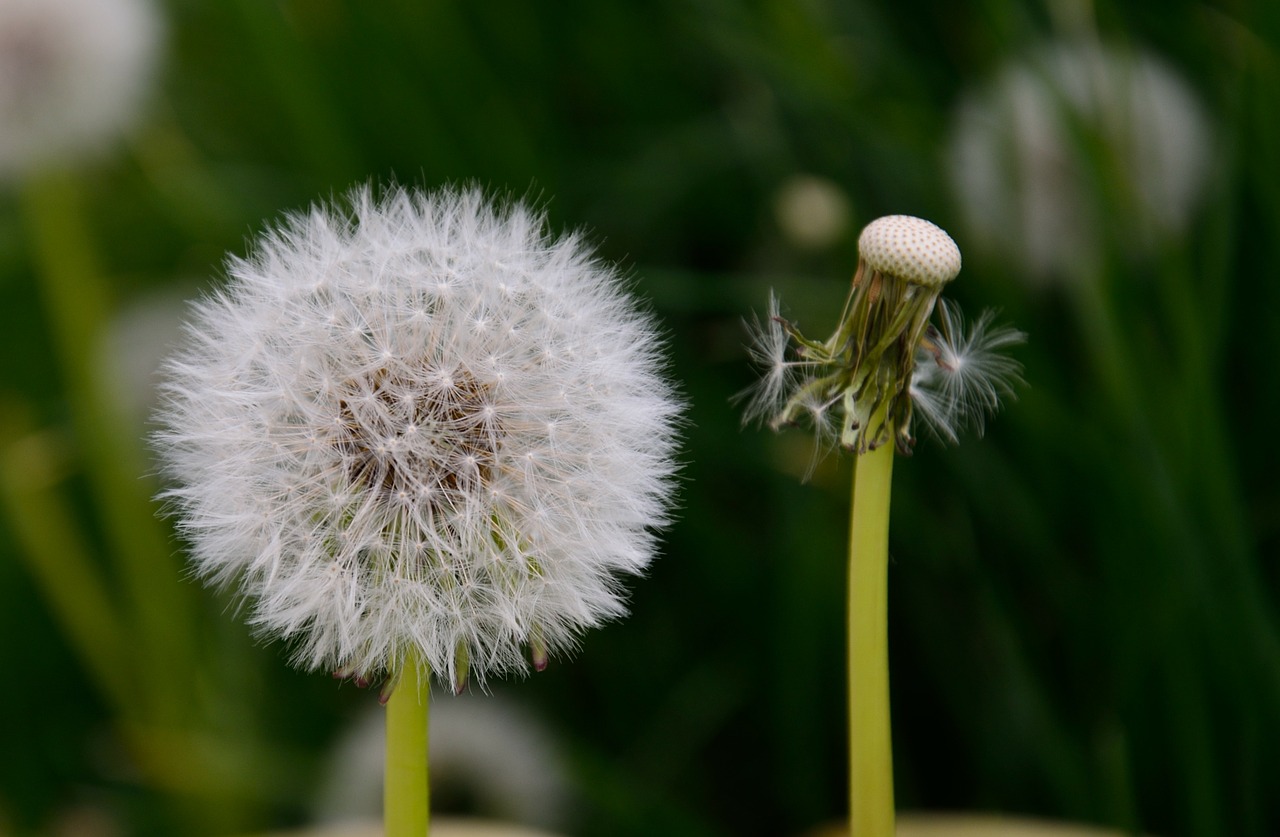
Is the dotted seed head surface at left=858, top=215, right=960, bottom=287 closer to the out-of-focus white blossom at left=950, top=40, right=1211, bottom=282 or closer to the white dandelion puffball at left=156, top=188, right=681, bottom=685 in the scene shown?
the white dandelion puffball at left=156, top=188, right=681, bottom=685

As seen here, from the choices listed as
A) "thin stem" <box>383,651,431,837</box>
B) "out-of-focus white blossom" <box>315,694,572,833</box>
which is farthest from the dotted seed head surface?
"out-of-focus white blossom" <box>315,694,572,833</box>

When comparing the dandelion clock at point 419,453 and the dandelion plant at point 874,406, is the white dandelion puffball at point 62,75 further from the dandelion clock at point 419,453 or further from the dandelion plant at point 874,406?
the dandelion plant at point 874,406

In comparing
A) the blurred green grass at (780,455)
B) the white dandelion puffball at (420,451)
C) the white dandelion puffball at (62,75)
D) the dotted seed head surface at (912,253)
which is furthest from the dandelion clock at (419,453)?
the white dandelion puffball at (62,75)

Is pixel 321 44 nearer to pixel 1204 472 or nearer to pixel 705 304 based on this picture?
pixel 705 304

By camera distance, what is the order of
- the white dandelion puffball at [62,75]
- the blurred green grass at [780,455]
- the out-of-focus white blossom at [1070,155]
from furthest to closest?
the white dandelion puffball at [62,75] → the out-of-focus white blossom at [1070,155] → the blurred green grass at [780,455]

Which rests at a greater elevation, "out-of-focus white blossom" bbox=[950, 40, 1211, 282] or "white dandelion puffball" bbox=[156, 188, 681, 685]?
"out-of-focus white blossom" bbox=[950, 40, 1211, 282]

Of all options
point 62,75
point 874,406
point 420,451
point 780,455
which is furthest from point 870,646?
point 62,75
